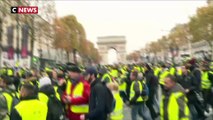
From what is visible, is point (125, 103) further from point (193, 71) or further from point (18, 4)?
point (18, 4)

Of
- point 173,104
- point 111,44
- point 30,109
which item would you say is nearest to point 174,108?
point 173,104

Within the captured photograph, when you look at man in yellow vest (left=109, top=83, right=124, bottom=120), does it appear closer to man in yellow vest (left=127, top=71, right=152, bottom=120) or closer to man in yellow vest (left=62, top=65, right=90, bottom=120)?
man in yellow vest (left=62, top=65, right=90, bottom=120)

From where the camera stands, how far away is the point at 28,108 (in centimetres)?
588

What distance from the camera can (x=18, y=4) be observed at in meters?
29.6

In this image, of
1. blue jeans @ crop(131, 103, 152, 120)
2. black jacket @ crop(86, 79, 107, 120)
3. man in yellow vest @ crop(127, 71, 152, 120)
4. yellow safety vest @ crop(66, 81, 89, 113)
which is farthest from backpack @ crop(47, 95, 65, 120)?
blue jeans @ crop(131, 103, 152, 120)

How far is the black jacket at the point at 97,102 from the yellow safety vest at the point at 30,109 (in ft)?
5.96

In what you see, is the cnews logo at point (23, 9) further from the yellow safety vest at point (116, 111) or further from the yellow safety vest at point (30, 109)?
the yellow safety vest at point (30, 109)

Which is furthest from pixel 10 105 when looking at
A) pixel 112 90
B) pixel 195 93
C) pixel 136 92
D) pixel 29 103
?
pixel 195 93

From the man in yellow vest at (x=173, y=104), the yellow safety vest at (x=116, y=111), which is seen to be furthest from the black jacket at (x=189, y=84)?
the man in yellow vest at (x=173, y=104)

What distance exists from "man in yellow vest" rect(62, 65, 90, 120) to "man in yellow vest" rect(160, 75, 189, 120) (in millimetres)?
1905

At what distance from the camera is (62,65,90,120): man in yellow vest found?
27.3 feet

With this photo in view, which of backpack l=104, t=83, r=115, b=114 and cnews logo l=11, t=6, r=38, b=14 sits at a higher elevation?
cnews logo l=11, t=6, r=38, b=14

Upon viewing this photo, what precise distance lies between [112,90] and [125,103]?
433 inches

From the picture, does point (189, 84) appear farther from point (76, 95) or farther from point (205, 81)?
point (76, 95)
